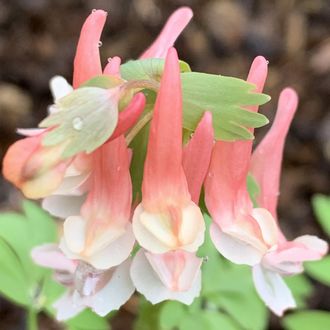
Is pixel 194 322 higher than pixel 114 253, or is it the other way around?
pixel 114 253

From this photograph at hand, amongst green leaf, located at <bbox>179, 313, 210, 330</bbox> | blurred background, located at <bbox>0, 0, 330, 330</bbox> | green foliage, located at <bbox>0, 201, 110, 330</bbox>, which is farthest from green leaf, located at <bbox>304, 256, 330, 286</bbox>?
blurred background, located at <bbox>0, 0, 330, 330</bbox>

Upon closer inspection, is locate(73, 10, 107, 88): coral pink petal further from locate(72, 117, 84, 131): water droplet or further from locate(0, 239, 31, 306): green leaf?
locate(0, 239, 31, 306): green leaf

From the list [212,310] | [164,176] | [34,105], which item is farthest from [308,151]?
[164,176]

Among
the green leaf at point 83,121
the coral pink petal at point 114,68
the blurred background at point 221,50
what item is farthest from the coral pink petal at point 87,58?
the blurred background at point 221,50

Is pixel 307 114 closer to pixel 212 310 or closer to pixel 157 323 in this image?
pixel 212 310

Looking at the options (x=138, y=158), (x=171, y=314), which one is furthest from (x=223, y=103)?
(x=171, y=314)

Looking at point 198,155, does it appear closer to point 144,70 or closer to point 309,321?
point 144,70
